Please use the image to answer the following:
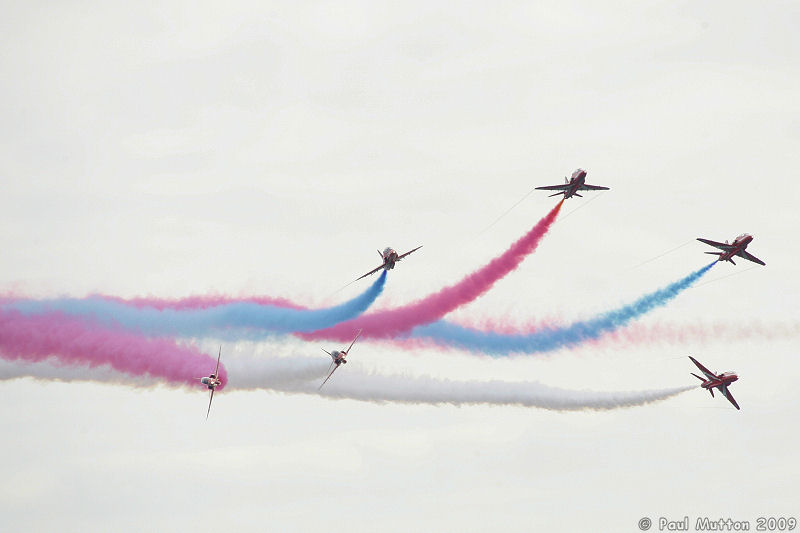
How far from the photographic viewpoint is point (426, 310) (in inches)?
3629

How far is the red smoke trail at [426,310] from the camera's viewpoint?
91.0m

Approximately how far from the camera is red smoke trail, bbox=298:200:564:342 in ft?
299

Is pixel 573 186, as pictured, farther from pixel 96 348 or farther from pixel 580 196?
pixel 96 348

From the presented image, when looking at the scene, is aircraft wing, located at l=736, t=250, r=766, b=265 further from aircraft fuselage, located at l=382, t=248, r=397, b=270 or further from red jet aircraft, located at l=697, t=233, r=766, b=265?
aircraft fuselage, located at l=382, t=248, r=397, b=270

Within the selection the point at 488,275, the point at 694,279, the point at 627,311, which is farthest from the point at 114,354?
the point at 694,279

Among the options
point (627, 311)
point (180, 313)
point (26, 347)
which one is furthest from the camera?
point (627, 311)

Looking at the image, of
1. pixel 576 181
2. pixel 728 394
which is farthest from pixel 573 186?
pixel 728 394

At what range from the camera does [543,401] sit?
92.7 m

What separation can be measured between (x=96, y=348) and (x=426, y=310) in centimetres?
2543

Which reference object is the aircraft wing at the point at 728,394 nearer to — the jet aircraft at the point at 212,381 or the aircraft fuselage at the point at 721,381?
the aircraft fuselage at the point at 721,381

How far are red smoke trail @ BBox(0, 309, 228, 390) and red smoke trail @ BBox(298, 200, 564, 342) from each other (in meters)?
9.31

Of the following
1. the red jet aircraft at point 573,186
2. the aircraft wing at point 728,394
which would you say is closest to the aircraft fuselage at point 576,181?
the red jet aircraft at point 573,186

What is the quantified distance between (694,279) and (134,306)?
1790 inches

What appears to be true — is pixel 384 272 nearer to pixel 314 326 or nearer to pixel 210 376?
pixel 314 326
